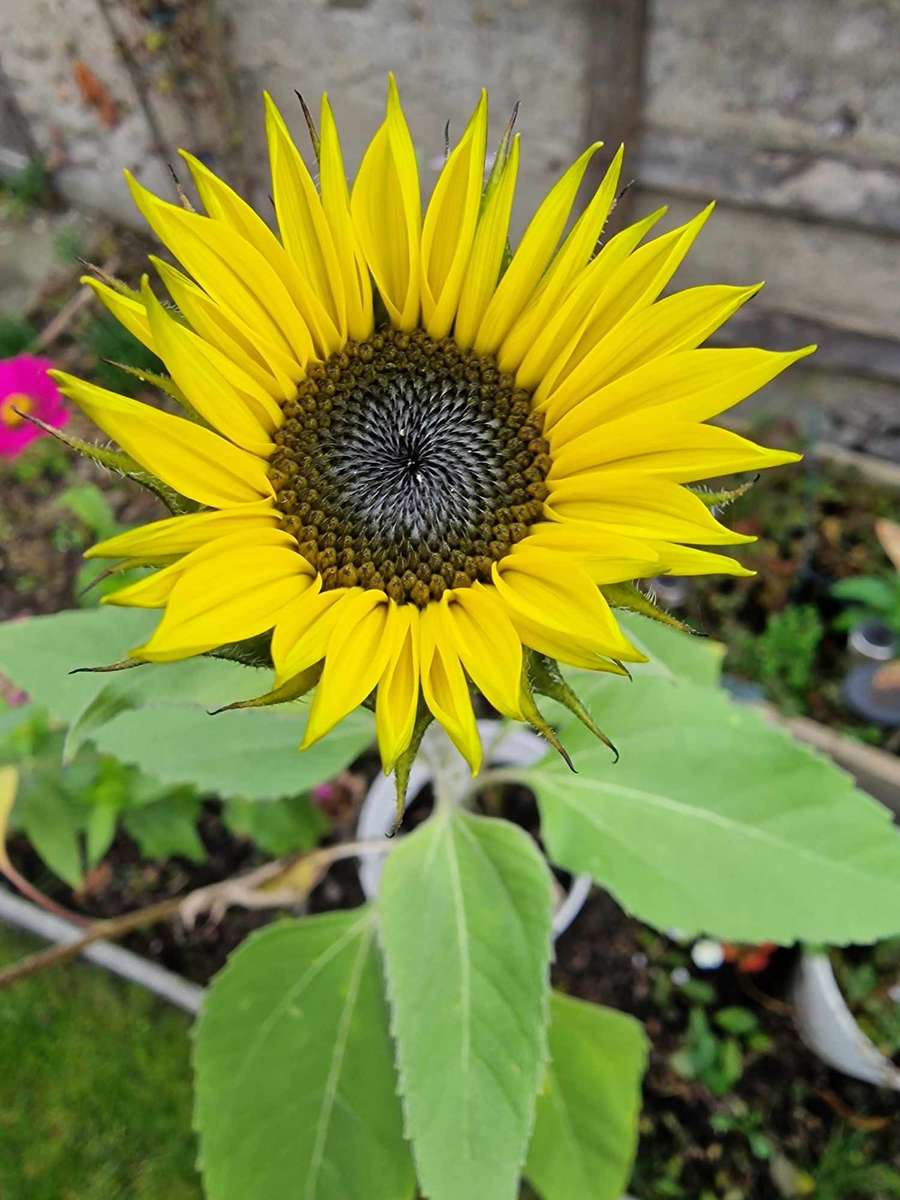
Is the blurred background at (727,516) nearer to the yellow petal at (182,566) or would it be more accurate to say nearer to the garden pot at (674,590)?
the garden pot at (674,590)

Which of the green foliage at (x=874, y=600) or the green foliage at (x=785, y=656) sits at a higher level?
the green foliage at (x=874, y=600)

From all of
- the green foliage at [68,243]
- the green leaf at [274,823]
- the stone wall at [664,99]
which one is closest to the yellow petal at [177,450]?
the green leaf at [274,823]

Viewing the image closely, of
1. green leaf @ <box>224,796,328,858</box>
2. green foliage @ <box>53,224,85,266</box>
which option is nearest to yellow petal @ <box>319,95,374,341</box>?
green leaf @ <box>224,796,328,858</box>

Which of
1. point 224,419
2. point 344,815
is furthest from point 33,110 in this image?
point 224,419

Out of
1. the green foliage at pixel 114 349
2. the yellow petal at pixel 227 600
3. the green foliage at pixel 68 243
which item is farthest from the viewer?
the green foliage at pixel 68 243

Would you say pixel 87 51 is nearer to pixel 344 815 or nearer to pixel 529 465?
pixel 344 815

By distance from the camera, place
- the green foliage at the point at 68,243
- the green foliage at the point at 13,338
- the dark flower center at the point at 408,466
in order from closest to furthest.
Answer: the dark flower center at the point at 408,466 < the green foliage at the point at 13,338 < the green foliage at the point at 68,243

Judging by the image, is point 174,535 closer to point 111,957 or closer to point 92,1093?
point 111,957
